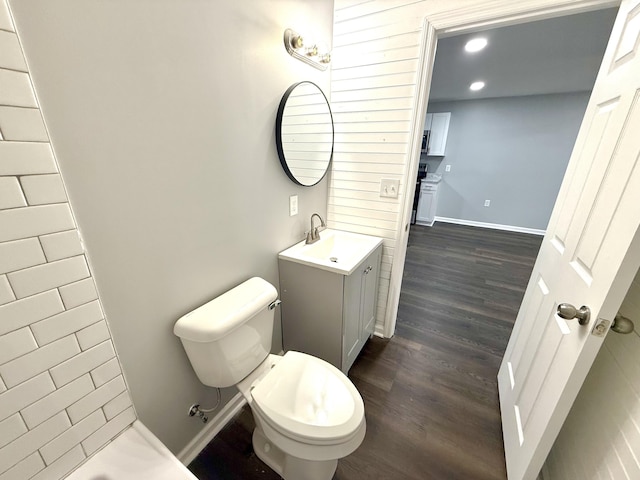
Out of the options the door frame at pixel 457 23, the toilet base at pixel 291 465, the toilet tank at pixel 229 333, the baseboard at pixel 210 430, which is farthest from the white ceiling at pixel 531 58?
the baseboard at pixel 210 430

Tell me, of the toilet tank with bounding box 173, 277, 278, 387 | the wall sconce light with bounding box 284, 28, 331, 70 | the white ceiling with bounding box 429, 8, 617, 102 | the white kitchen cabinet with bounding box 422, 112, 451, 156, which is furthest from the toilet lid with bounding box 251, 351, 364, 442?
the white kitchen cabinet with bounding box 422, 112, 451, 156

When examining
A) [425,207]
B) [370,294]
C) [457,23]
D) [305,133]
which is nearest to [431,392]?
[370,294]

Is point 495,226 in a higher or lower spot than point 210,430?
higher

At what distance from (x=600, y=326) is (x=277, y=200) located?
133 centimetres

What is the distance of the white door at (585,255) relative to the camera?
71 cm

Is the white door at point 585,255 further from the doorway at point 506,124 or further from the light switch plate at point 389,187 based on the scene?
the doorway at point 506,124

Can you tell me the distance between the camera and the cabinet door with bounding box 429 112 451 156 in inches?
180

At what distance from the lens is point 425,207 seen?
4879mm

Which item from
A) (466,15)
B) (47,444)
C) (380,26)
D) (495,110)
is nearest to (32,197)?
(47,444)

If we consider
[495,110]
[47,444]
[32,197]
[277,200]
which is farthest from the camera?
[495,110]

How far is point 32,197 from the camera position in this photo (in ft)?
2.00

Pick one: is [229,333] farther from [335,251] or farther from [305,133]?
[305,133]

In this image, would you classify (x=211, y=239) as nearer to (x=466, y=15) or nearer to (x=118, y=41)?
(x=118, y=41)

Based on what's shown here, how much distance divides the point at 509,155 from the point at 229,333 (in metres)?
5.16
